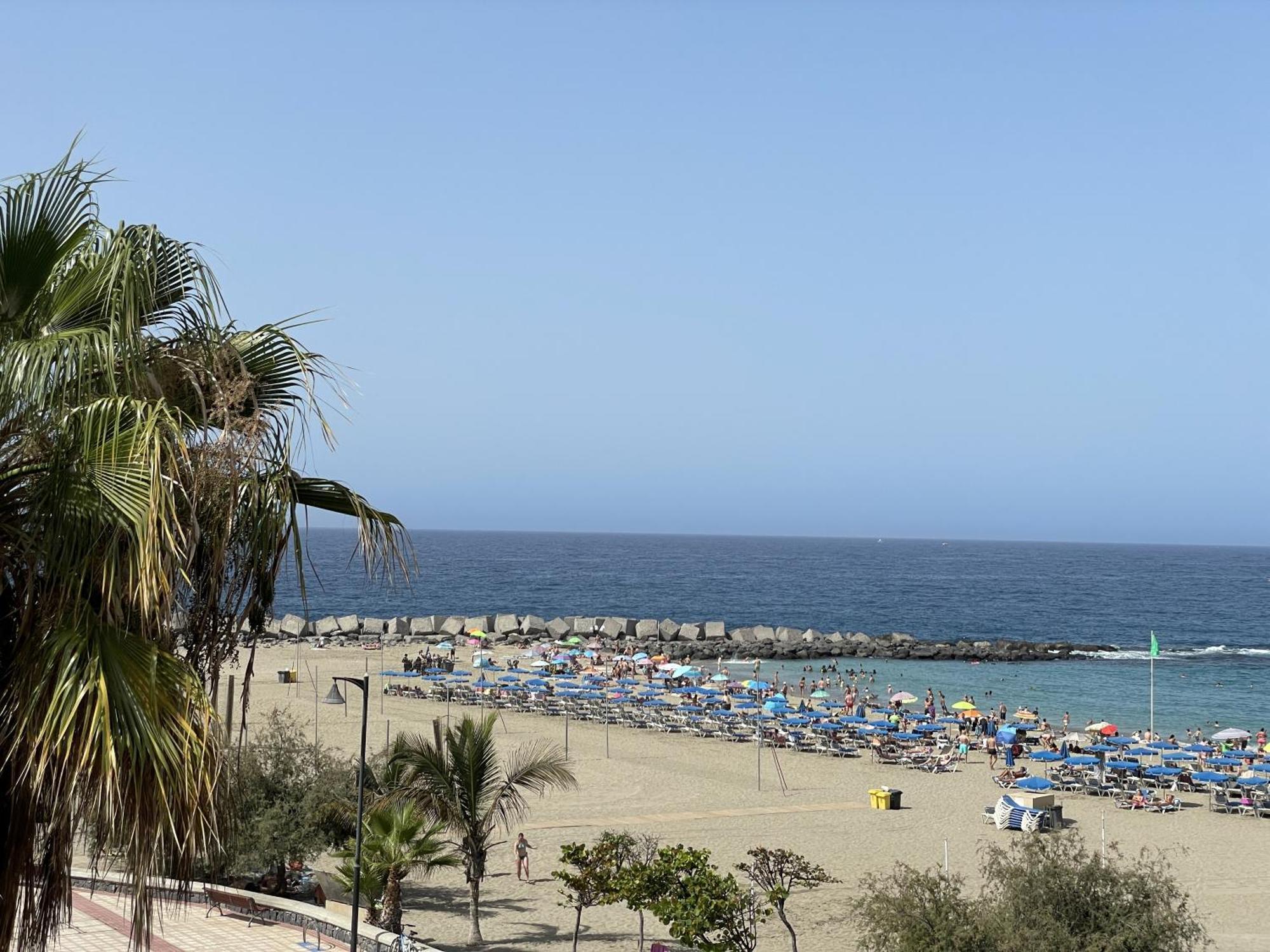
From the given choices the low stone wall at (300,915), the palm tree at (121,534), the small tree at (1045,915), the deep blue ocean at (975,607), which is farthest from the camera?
the deep blue ocean at (975,607)

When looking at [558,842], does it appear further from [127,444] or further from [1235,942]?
[127,444]

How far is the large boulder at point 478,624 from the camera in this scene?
2827 inches

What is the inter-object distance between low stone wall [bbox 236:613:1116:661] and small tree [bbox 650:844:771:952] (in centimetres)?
5407

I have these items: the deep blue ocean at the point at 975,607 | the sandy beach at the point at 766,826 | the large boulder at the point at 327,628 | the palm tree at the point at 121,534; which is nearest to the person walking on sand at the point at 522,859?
the sandy beach at the point at 766,826

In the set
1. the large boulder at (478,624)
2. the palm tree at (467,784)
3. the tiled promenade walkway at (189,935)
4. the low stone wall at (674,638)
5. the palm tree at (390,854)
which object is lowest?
the low stone wall at (674,638)

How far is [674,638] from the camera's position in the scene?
78.1m

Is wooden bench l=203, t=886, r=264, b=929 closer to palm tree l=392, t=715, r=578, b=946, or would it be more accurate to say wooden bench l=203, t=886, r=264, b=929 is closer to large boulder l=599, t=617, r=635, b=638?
palm tree l=392, t=715, r=578, b=946

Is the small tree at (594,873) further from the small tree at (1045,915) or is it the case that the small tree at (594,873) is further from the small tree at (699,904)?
the small tree at (1045,915)

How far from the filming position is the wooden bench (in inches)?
619

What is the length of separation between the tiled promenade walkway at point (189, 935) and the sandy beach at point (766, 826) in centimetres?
293

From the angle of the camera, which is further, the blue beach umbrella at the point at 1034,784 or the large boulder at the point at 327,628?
the large boulder at the point at 327,628

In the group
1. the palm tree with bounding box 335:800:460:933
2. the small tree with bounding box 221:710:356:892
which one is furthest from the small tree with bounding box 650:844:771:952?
the small tree with bounding box 221:710:356:892

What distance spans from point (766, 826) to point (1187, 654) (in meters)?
60.9

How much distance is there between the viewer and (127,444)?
387cm
